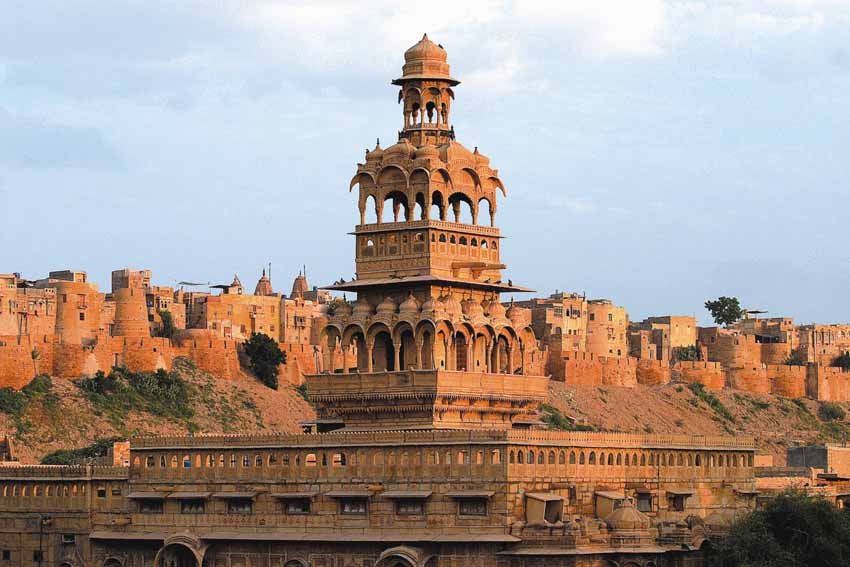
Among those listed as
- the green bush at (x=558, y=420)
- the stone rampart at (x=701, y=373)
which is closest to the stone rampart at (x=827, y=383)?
the stone rampart at (x=701, y=373)

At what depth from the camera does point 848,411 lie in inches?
6147

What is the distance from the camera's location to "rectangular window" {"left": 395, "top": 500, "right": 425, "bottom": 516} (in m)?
63.6

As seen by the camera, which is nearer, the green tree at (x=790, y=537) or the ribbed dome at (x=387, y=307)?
the green tree at (x=790, y=537)

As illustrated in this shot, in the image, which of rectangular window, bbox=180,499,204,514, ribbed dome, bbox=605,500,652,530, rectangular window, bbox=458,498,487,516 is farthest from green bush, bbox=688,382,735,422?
rectangular window, bbox=458,498,487,516

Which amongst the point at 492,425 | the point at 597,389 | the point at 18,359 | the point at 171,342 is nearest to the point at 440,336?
the point at 492,425

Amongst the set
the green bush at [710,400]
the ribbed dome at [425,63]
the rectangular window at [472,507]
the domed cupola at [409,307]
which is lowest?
the rectangular window at [472,507]

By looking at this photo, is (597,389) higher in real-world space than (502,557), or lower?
higher

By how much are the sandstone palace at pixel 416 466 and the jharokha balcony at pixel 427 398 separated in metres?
0.07

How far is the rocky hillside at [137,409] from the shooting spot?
10704cm

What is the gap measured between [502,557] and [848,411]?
98.2 m

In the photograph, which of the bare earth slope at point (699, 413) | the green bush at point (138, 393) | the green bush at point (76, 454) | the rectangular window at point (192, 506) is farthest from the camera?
the bare earth slope at point (699, 413)

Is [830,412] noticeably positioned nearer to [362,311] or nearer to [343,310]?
[343,310]

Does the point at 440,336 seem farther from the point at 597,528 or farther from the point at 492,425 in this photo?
the point at 597,528

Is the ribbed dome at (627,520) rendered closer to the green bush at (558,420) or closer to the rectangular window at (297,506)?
the rectangular window at (297,506)
